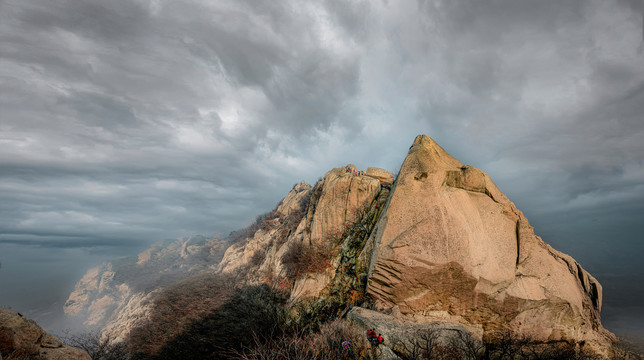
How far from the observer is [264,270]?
22406 millimetres

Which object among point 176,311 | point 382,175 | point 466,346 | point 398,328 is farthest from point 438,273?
point 176,311

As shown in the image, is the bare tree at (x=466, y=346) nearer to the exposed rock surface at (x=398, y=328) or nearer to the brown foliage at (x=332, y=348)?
the exposed rock surface at (x=398, y=328)

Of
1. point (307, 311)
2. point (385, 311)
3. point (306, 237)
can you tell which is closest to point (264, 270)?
point (306, 237)

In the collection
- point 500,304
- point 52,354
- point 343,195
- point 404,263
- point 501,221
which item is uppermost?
point 343,195

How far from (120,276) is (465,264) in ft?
366

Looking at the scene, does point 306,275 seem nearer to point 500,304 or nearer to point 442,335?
point 442,335

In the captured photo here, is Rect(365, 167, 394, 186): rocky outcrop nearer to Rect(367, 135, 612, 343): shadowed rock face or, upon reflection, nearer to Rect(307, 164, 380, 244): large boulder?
Rect(307, 164, 380, 244): large boulder

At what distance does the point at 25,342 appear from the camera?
216 inches

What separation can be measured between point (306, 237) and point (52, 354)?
1410 centimetres

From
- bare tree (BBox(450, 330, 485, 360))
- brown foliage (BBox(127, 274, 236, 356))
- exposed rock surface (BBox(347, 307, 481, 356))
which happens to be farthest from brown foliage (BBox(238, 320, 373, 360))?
brown foliage (BBox(127, 274, 236, 356))

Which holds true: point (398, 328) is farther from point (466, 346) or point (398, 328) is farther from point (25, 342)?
point (25, 342)

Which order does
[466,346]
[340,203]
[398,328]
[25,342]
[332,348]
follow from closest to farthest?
1. [25,342]
2. [332,348]
3. [466,346]
4. [398,328]
5. [340,203]

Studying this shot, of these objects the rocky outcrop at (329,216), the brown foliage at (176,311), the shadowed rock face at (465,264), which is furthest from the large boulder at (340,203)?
the brown foliage at (176,311)

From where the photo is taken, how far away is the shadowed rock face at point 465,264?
9805 mm
